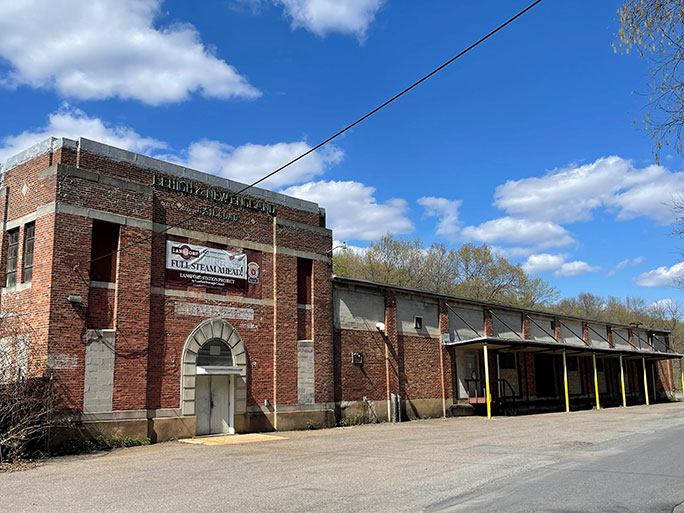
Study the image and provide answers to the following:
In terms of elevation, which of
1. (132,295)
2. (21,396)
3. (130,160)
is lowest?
(21,396)

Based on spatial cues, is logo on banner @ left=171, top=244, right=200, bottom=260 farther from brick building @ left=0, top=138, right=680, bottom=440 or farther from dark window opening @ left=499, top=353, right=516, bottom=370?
dark window opening @ left=499, top=353, right=516, bottom=370

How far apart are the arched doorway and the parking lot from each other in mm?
2034

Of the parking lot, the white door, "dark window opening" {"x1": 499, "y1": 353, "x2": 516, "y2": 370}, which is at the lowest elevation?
the parking lot

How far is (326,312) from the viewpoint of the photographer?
79.3 ft

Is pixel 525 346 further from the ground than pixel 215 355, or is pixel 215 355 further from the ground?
pixel 525 346

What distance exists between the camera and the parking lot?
880 centimetres

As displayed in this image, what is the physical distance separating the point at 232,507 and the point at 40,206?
40.8ft

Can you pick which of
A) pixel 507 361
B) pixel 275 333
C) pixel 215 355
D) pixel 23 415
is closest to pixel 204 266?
pixel 215 355

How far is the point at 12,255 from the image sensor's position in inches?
739

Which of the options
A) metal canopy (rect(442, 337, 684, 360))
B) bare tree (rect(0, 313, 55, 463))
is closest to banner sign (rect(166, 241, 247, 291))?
bare tree (rect(0, 313, 55, 463))

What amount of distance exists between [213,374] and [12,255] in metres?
7.18

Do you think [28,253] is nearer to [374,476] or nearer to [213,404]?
[213,404]

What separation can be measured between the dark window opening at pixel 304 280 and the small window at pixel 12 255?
9.73 m

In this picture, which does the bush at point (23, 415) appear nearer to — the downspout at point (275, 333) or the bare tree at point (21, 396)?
the bare tree at point (21, 396)
